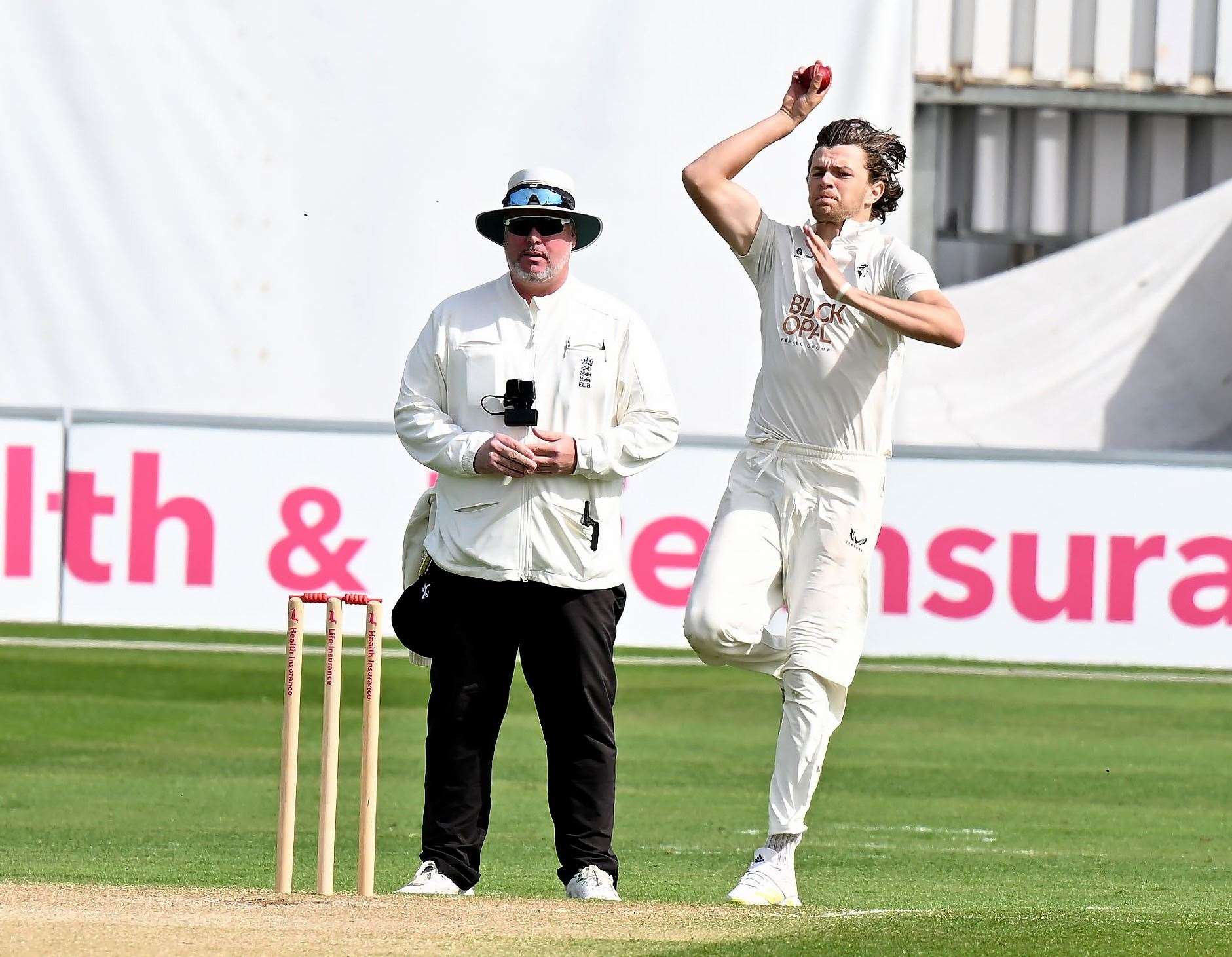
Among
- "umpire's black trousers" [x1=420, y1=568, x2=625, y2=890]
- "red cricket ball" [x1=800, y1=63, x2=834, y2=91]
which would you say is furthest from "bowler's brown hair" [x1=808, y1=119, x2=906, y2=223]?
"umpire's black trousers" [x1=420, y1=568, x2=625, y2=890]

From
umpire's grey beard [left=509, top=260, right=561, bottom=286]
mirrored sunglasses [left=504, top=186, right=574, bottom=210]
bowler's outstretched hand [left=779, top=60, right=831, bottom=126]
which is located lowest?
umpire's grey beard [left=509, top=260, right=561, bottom=286]

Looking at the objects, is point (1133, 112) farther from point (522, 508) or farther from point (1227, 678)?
point (522, 508)

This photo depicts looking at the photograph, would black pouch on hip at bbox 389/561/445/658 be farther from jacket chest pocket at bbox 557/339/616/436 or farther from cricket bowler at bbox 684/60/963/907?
cricket bowler at bbox 684/60/963/907

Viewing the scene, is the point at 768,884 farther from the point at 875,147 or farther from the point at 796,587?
the point at 875,147

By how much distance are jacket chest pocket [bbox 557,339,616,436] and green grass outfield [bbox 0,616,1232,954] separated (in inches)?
51.9

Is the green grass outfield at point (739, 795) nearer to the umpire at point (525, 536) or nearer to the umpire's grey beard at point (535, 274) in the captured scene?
the umpire at point (525, 536)

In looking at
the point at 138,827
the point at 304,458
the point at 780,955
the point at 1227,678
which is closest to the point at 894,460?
the point at 1227,678

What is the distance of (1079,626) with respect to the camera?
1238cm

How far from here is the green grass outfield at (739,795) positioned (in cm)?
582

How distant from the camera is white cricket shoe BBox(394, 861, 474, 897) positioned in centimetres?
518

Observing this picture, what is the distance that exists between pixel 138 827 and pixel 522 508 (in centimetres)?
250

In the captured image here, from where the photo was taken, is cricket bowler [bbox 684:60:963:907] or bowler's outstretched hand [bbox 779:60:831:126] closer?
cricket bowler [bbox 684:60:963:907]

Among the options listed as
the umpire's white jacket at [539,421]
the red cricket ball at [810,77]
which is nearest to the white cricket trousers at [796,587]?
the umpire's white jacket at [539,421]

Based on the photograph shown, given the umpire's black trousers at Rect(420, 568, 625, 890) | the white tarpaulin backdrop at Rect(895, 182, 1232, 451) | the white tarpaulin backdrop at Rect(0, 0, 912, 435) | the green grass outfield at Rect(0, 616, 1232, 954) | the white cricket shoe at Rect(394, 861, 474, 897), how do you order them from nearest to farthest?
the white cricket shoe at Rect(394, 861, 474, 897) < the umpire's black trousers at Rect(420, 568, 625, 890) < the green grass outfield at Rect(0, 616, 1232, 954) < the white tarpaulin backdrop at Rect(0, 0, 912, 435) < the white tarpaulin backdrop at Rect(895, 182, 1232, 451)
